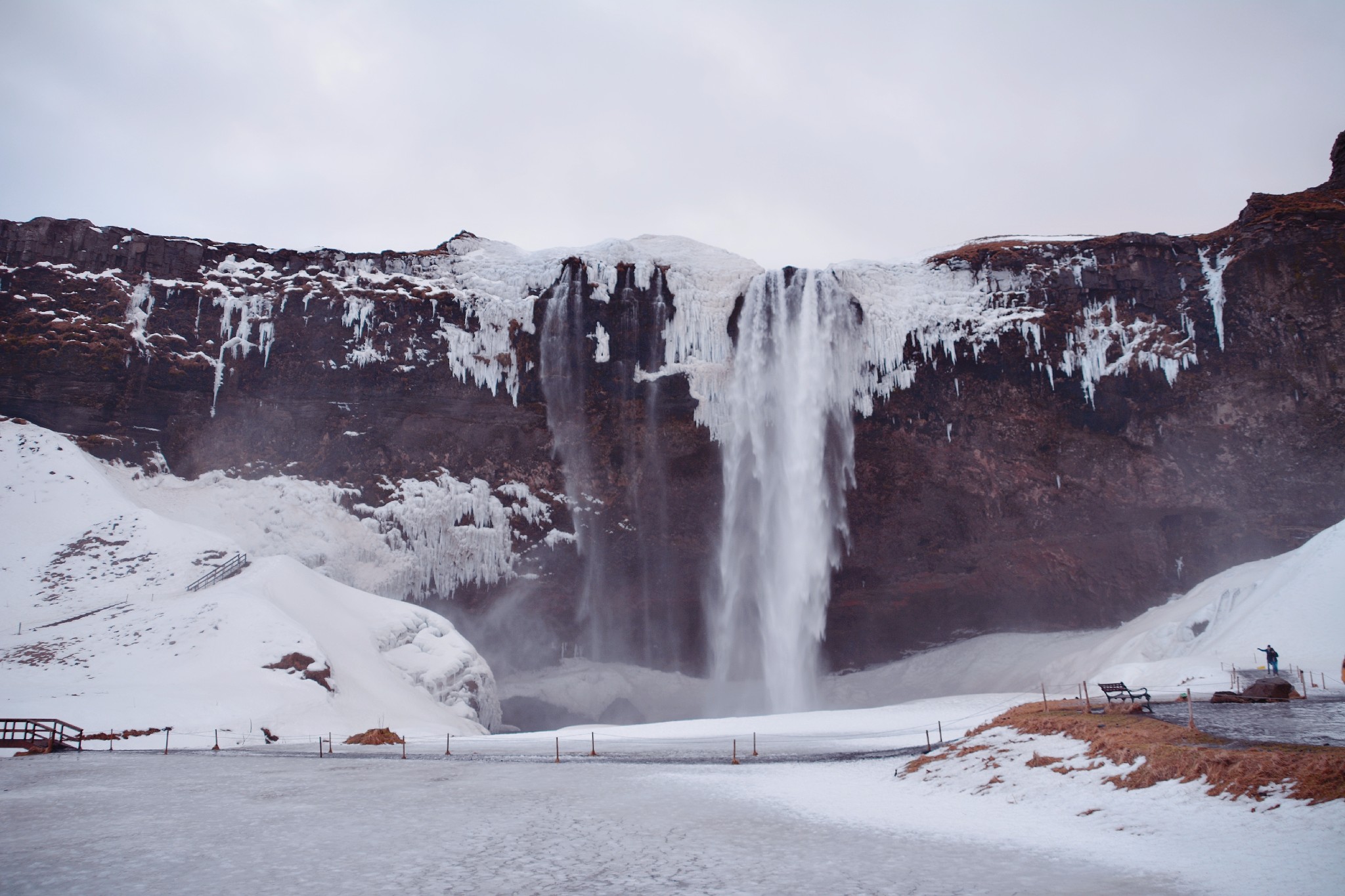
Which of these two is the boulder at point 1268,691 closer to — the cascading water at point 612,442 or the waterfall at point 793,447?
the waterfall at point 793,447

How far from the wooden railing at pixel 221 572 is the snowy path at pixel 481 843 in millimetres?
17798

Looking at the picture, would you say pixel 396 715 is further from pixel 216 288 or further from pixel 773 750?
pixel 216 288

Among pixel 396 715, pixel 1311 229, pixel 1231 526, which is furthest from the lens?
pixel 1231 526

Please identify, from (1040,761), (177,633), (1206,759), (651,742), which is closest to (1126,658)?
(651,742)

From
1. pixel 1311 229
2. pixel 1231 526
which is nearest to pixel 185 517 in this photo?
pixel 1231 526

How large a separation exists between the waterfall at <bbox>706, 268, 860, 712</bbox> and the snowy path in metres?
23.8

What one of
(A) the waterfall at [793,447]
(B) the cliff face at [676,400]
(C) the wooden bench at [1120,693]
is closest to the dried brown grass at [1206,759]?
(C) the wooden bench at [1120,693]

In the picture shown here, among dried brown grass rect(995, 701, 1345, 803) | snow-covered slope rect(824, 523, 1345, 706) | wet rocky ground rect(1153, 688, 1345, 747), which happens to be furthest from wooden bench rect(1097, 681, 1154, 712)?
snow-covered slope rect(824, 523, 1345, 706)

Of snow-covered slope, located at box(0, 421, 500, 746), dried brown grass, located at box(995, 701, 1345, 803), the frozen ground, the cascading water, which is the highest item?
the cascading water

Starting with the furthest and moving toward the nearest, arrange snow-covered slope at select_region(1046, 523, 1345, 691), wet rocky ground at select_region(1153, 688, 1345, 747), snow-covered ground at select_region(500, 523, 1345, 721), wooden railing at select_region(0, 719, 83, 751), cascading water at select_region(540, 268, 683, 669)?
cascading water at select_region(540, 268, 683, 669) < snow-covered ground at select_region(500, 523, 1345, 721) < snow-covered slope at select_region(1046, 523, 1345, 691) < wooden railing at select_region(0, 719, 83, 751) < wet rocky ground at select_region(1153, 688, 1345, 747)

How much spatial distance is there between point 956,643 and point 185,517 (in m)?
36.0

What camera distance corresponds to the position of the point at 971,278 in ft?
123

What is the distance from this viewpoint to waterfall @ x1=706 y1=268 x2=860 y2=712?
1469 inches

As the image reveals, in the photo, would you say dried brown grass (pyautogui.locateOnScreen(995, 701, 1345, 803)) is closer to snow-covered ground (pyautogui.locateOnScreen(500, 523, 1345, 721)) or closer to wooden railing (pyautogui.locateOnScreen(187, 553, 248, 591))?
snow-covered ground (pyautogui.locateOnScreen(500, 523, 1345, 721))
